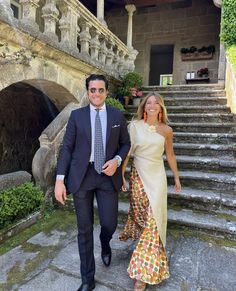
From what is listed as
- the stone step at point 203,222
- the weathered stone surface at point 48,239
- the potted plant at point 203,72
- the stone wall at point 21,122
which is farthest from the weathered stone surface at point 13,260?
the potted plant at point 203,72

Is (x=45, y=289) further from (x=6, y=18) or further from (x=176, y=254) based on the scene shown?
(x=6, y=18)

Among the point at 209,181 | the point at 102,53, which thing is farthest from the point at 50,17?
the point at 209,181

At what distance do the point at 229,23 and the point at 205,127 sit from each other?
3.12 meters

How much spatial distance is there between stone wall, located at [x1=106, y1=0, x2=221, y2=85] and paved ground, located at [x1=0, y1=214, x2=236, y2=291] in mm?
8321

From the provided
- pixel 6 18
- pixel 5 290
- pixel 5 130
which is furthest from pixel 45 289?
pixel 5 130

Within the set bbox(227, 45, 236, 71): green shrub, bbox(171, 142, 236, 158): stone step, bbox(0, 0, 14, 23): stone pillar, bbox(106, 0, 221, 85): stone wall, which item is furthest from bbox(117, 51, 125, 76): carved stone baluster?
bbox(0, 0, 14, 23): stone pillar

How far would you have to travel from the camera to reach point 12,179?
3312 millimetres

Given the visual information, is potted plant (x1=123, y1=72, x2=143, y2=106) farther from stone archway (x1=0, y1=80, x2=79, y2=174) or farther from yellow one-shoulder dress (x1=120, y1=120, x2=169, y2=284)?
yellow one-shoulder dress (x1=120, y1=120, x2=169, y2=284)

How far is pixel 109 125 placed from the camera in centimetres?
213

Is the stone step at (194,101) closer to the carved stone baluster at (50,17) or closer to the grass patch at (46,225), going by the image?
the carved stone baluster at (50,17)

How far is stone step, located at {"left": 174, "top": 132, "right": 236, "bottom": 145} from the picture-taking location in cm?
442

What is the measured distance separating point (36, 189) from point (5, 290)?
1.42 m

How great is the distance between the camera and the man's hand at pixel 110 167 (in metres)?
2.03

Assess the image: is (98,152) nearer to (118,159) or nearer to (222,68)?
(118,159)
